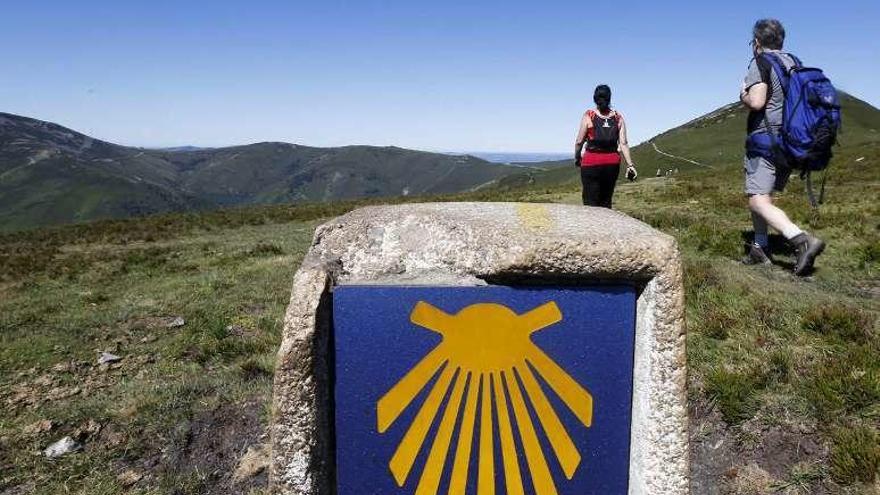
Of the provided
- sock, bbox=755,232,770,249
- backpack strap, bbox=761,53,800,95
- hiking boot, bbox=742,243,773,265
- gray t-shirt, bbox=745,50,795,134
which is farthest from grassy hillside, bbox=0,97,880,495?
backpack strap, bbox=761,53,800,95

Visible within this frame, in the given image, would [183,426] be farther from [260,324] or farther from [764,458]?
[764,458]

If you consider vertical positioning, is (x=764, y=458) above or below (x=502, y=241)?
below

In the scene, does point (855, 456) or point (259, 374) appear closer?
point (855, 456)

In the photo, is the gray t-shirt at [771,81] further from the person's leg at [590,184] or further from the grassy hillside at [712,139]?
the grassy hillside at [712,139]

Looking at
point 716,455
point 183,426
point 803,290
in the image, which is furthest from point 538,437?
point 803,290

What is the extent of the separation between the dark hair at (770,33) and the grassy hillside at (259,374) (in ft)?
10.1

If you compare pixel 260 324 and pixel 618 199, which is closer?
pixel 260 324

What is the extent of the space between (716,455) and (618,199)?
16453mm

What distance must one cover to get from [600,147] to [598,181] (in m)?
0.59

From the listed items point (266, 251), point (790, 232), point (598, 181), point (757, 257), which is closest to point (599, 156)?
point (598, 181)

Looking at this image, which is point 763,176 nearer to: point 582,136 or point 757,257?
point 757,257

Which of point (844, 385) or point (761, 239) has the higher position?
point (761, 239)

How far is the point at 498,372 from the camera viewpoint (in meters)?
2.85

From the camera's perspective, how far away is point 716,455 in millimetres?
4203
